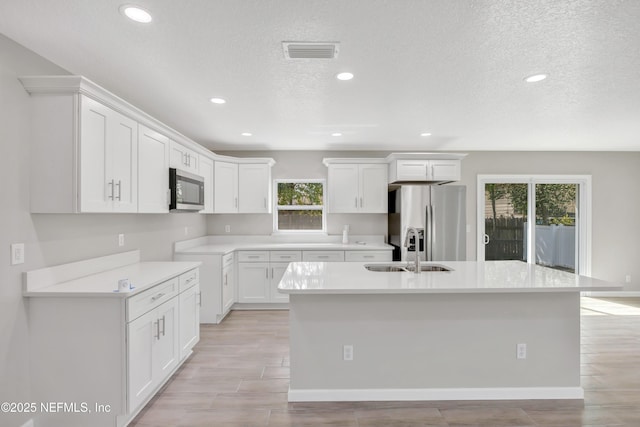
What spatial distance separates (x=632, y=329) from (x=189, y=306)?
16.5ft

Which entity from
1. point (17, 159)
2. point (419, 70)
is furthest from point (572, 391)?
point (17, 159)

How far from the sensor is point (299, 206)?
5480 millimetres

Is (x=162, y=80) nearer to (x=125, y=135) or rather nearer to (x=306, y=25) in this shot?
(x=125, y=135)

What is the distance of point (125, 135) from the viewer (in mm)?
2461

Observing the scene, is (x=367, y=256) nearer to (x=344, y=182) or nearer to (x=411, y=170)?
(x=344, y=182)

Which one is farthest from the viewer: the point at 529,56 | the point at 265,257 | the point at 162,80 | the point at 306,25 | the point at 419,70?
the point at 265,257

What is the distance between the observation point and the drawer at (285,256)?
15.3 ft

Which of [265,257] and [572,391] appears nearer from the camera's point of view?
[572,391]

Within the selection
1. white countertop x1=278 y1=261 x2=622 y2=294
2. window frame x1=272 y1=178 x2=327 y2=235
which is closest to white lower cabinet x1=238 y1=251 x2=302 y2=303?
window frame x1=272 y1=178 x2=327 y2=235

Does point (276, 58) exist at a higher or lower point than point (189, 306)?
higher

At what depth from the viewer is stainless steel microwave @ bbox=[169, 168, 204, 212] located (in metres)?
3.24

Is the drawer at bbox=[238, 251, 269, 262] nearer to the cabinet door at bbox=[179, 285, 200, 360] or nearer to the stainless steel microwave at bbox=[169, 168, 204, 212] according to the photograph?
the stainless steel microwave at bbox=[169, 168, 204, 212]

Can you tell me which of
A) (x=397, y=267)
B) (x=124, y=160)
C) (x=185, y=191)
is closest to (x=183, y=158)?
(x=185, y=191)

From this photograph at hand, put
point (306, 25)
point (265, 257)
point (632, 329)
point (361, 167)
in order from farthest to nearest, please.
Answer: point (361, 167) < point (265, 257) < point (632, 329) < point (306, 25)
